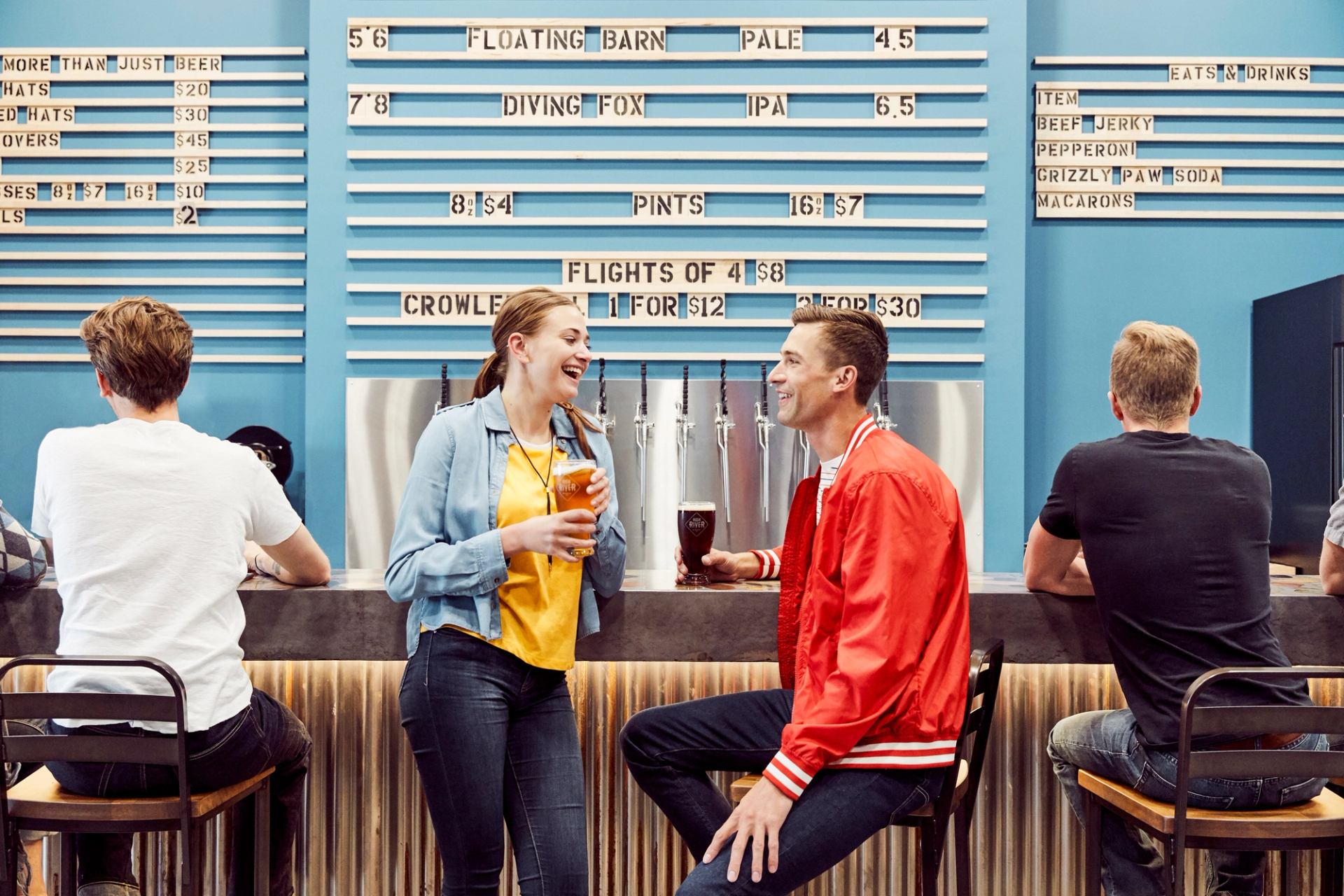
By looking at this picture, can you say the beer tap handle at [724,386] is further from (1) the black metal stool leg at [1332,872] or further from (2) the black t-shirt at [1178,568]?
(1) the black metal stool leg at [1332,872]

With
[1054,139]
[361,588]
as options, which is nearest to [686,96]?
[1054,139]

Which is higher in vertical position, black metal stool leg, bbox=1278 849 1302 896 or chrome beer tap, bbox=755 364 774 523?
chrome beer tap, bbox=755 364 774 523

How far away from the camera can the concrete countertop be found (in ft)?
7.34

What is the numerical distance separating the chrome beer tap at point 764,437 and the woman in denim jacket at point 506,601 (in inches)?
71.7

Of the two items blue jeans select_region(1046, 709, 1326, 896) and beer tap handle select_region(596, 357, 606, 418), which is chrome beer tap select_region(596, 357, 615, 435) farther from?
blue jeans select_region(1046, 709, 1326, 896)

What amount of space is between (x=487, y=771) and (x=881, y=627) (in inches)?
30.6

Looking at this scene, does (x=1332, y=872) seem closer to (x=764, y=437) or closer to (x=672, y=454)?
(x=764, y=437)

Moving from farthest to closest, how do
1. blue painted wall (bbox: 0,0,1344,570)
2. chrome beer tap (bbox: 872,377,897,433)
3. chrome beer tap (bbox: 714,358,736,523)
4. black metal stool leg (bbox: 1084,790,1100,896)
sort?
blue painted wall (bbox: 0,0,1344,570) < chrome beer tap (bbox: 714,358,736,523) < chrome beer tap (bbox: 872,377,897,433) < black metal stool leg (bbox: 1084,790,1100,896)

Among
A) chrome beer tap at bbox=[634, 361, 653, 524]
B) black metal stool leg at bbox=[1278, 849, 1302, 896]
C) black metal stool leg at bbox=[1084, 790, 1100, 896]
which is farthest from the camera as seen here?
chrome beer tap at bbox=[634, 361, 653, 524]

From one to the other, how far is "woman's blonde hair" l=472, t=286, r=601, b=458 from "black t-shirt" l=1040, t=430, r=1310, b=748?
3.26 ft

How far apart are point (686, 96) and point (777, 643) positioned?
8.84 ft

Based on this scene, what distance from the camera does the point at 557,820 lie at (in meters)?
1.96

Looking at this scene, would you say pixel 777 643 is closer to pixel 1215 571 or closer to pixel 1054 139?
pixel 1215 571

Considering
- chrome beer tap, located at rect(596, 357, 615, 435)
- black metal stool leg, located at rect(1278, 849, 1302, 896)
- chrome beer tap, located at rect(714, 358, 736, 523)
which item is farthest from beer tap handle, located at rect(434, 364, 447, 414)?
black metal stool leg, located at rect(1278, 849, 1302, 896)
